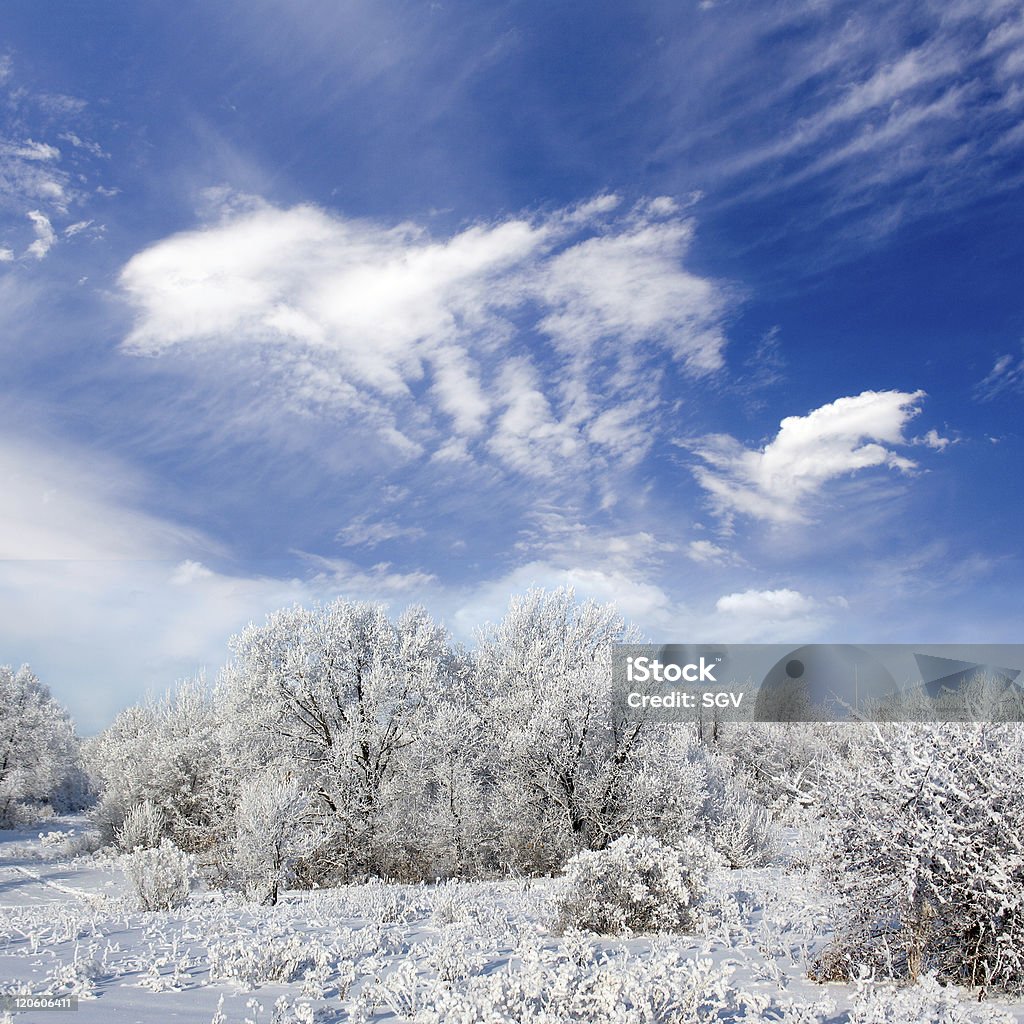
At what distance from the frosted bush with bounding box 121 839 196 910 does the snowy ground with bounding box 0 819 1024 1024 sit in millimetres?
1610

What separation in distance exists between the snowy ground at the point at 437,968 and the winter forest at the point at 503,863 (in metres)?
0.03

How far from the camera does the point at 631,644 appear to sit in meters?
20.2

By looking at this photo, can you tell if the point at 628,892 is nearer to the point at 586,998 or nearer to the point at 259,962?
the point at 586,998

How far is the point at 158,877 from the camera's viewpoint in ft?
33.6

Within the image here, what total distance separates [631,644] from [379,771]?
6.97 metres

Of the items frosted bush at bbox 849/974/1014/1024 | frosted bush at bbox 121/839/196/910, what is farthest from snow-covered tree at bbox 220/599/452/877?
frosted bush at bbox 849/974/1014/1024

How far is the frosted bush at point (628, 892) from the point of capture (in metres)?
7.49

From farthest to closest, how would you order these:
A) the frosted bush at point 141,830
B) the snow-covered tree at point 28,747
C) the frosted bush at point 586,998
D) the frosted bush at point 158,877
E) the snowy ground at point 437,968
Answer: the snow-covered tree at point 28,747 < the frosted bush at point 141,830 < the frosted bush at point 158,877 < the snowy ground at point 437,968 < the frosted bush at point 586,998

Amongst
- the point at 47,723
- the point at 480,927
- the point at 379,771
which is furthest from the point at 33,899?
the point at 47,723

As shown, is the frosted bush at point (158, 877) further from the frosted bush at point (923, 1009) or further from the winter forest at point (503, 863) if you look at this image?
the frosted bush at point (923, 1009)

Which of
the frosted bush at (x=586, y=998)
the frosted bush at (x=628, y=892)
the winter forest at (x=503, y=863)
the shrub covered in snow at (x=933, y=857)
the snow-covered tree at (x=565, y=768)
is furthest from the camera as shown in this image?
the snow-covered tree at (x=565, y=768)

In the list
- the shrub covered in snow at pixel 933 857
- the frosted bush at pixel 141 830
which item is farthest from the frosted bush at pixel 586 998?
the frosted bush at pixel 141 830

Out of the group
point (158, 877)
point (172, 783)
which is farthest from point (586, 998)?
point (172, 783)

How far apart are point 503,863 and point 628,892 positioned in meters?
11.1
